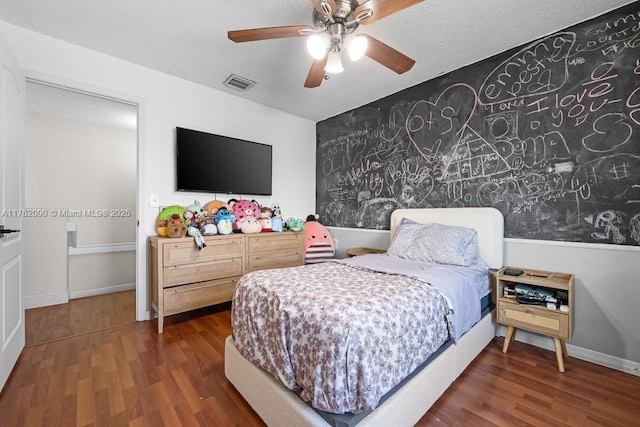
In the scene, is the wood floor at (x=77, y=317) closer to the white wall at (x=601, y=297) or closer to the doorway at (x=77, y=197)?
the doorway at (x=77, y=197)

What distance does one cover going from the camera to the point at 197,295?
2.60 m

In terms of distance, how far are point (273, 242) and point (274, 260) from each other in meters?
0.21

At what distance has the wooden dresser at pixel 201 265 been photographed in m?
2.41

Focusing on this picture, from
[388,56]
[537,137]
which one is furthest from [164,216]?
[537,137]

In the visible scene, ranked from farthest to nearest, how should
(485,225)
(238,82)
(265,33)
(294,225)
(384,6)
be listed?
1. (294,225)
2. (238,82)
3. (485,225)
4. (265,33)
5. (384,6)

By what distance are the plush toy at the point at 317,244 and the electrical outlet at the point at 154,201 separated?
171cm

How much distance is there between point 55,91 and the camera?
109 inches

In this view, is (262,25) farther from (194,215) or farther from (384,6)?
(194,215)

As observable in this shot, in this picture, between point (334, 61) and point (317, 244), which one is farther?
point (317, 244)

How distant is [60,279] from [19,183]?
1.69 m

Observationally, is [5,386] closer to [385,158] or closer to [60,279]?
[60,279]

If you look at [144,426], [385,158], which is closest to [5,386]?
[144,426]

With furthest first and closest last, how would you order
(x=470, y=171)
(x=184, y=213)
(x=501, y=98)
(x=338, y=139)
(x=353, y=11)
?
(x=338, y=139) → (x=184, y=213) → (x=470, y=171) → (x=501, y=98) → (x=353, y=11)

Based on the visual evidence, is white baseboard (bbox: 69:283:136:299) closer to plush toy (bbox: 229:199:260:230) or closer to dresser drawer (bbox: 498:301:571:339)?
plush toy (bbox: 229:199:260:230)
